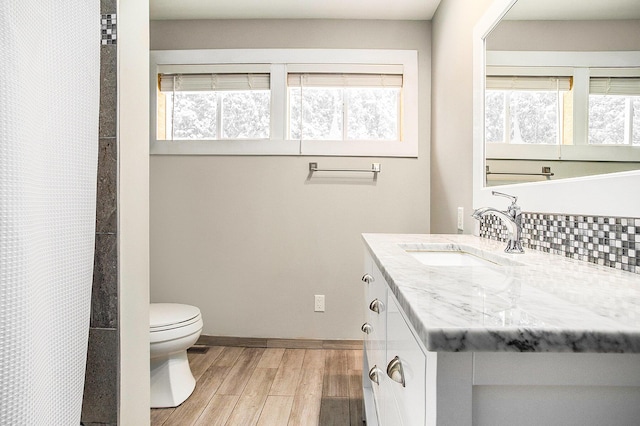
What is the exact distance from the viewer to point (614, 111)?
3.00ft

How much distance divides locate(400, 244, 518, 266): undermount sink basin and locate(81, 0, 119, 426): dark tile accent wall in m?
1.10

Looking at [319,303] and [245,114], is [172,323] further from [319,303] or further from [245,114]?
[245,114]

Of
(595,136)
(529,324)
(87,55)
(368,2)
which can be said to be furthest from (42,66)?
(368,2)

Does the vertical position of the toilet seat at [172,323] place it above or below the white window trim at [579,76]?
below

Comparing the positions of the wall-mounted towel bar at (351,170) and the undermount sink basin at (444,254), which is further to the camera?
the wall-mounted towel bar at (351,170)

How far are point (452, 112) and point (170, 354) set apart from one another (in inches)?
82.0

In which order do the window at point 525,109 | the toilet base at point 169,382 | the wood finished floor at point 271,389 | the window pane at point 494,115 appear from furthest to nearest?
the toilet base at point 169,382
the wood finished floor at point 271,389
the window pane at point 494,115
the window at point 525,109

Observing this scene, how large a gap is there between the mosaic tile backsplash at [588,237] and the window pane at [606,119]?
21 cm

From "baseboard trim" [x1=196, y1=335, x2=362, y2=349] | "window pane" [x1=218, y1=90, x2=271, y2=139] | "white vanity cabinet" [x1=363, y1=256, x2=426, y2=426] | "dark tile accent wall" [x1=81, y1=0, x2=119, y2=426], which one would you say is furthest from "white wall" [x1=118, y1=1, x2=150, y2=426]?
"window pane" [x1=218, y1=90, x2=271, y2=139]

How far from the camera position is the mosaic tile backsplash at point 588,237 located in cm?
87

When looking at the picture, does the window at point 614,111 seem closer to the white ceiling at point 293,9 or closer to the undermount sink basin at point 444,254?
the undermount sink basin at point 444,254

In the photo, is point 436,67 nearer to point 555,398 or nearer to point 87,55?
point 87,55

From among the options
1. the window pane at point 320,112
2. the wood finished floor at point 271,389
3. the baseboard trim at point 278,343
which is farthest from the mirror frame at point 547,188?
the baseboard trim at point 278,343

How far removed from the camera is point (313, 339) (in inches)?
104
